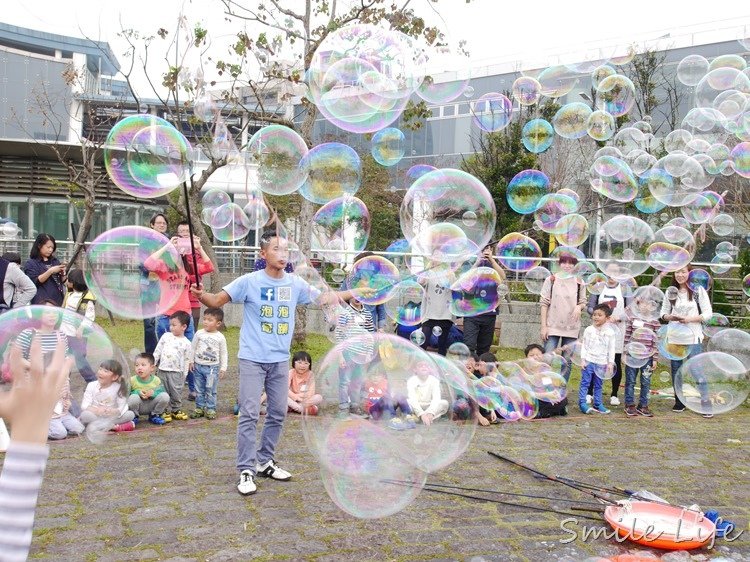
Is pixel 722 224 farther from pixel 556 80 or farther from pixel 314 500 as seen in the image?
pixel 314 500

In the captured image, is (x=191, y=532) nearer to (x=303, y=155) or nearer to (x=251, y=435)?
(x=251, y=435)

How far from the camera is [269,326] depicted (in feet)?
17.0

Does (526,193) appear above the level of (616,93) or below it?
below

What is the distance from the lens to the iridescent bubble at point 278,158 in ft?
24.8

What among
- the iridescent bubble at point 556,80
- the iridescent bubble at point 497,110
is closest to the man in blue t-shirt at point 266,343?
the iridescent bubble at point 497,110

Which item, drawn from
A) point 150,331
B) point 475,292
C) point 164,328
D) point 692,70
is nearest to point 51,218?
point 150,331

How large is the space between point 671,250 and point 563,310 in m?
1.68

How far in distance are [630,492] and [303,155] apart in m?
4.63

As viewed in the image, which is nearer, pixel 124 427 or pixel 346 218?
pixel 124 427

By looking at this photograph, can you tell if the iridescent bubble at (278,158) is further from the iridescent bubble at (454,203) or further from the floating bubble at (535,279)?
the floating bubble at (535,279)

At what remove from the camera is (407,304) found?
857cm

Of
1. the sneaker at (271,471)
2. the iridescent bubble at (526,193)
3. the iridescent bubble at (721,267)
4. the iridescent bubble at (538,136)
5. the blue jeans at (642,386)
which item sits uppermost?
the iridescent bubble at (538,136)

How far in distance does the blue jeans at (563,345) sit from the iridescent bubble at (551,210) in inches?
53.7

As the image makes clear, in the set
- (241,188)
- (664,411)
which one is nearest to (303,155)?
(664,411)
